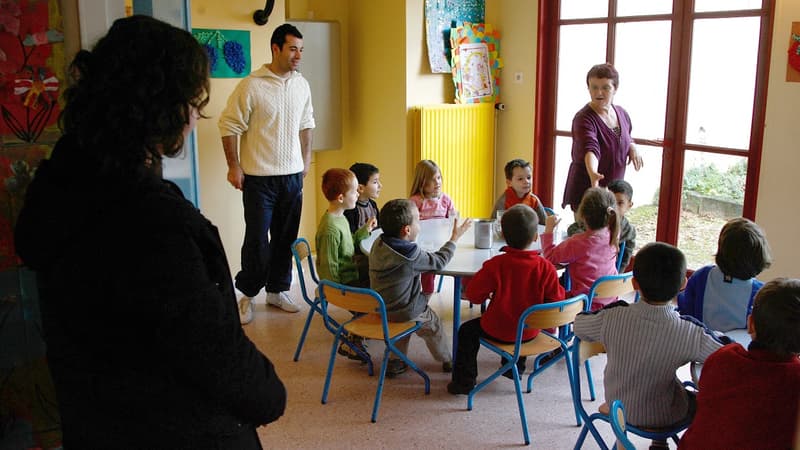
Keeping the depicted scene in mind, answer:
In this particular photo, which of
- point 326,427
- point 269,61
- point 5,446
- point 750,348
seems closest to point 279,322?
point 326,427

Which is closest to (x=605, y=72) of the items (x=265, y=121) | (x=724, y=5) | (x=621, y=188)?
(x=621, y=188)

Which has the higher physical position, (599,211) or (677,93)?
(677,93)

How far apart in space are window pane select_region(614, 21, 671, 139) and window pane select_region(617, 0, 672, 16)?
0.24 feet

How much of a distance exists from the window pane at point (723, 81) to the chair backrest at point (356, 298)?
284 cm

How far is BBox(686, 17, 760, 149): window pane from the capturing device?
4594 mm

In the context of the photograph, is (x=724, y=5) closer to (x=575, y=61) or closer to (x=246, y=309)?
(x=575, y=61)

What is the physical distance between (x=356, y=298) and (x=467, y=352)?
0.61 m

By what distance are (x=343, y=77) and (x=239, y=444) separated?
482 cm

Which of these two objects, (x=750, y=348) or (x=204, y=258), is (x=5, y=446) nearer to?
(x=204, y=258)

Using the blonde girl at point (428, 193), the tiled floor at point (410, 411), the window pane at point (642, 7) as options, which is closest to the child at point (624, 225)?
the tiled floor at point (410, 411)

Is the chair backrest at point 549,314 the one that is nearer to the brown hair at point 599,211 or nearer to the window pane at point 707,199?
the brown hair at point 599,211

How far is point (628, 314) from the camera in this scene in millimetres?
2439

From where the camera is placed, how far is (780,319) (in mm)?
1945

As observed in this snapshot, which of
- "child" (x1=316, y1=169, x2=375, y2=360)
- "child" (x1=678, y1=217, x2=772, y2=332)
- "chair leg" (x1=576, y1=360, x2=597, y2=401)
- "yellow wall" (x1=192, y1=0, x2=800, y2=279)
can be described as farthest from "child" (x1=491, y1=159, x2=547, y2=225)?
"child" (x1=678, y1=217, x2=772, y2=332)
